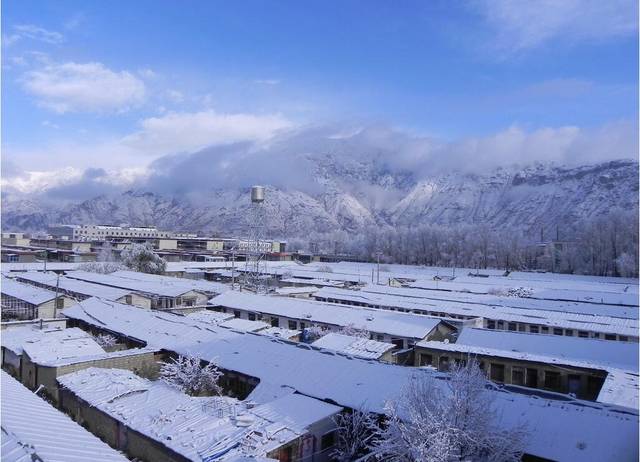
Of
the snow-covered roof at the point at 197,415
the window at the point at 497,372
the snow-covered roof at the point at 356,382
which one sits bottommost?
the window at the point at 497,372

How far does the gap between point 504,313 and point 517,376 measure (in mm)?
12912

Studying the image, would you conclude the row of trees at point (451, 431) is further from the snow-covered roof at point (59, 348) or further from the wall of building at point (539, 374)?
the snow-covered roof at point (59, 348)

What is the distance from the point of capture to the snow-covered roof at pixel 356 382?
36.3ft

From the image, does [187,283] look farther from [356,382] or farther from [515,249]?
[515,249]

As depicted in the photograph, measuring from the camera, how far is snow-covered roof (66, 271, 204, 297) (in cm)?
3494

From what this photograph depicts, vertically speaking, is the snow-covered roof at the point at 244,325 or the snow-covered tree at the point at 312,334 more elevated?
the snow-covered roof at the point at 244,325

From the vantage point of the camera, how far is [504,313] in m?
32.0

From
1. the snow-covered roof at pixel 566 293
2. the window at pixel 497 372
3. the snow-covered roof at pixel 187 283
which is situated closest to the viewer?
the window at pixel 497 372

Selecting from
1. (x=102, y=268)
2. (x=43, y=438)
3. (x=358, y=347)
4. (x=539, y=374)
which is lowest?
(x=539, y=374)

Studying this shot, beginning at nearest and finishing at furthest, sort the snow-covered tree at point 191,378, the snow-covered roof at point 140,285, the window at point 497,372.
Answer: the snow-covered tree at point 191,378 < the window at point 497,372 < the snow-covered roof at point 140,285

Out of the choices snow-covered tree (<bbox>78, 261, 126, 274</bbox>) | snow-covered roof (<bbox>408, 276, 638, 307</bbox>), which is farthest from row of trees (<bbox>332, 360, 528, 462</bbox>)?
snow-covered tree (<bbox>78, 261, 126, 274</bbox>)

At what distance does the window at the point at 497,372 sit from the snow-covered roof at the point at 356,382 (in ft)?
20.3

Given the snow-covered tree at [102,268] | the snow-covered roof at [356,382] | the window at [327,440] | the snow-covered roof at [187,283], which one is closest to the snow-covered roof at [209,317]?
the snow-covered roof at [356,382]

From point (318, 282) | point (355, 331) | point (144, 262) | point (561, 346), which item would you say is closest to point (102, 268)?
point (144, 262)
